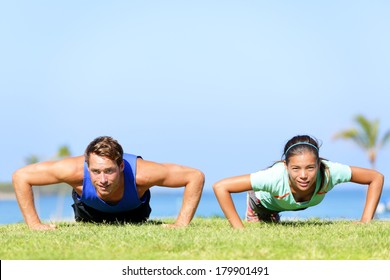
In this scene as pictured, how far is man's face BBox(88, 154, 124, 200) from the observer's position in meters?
8.84

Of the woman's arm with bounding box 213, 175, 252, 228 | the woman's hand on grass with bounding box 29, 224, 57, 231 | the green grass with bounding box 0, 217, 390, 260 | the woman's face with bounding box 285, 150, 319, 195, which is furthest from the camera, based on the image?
the woman's hand on grass with bounding box 29, 224, 57, 231

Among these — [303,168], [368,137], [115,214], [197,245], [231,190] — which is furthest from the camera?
[368,137]

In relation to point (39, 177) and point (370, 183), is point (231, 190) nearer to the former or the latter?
point (370, 183)

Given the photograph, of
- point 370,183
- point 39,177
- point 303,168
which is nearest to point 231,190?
point 303,168

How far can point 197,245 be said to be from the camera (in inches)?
271

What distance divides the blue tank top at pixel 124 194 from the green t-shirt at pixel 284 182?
164cm

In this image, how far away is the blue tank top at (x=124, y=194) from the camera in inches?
369

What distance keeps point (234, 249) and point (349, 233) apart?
6.91 ft

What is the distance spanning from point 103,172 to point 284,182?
2.39 meters

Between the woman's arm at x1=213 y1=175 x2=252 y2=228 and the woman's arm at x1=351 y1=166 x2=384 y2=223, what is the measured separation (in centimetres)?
157

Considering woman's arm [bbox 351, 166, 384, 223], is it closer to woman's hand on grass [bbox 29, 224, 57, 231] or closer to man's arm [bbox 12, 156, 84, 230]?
man's arm [bbox 12, 156, 84, 230]

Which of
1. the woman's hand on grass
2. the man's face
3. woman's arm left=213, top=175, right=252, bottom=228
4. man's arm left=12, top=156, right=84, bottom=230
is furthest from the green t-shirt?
the woman's hand on grass
